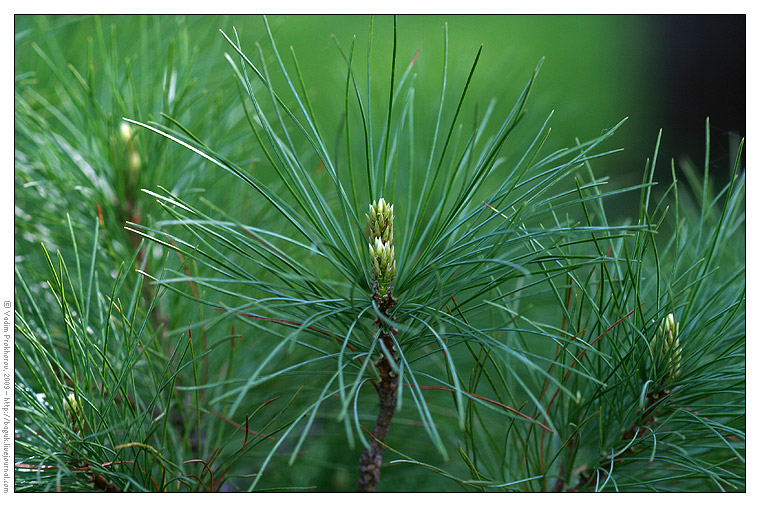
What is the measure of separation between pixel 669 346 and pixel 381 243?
158 mm

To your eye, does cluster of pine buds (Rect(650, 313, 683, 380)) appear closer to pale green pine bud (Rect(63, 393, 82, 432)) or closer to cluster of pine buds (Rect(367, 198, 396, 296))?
cluster of pine buds (Rect(367, 198, 396, 296))

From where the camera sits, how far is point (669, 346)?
0.29 meters

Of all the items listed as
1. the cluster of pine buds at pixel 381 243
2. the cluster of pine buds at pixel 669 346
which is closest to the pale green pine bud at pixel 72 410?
the cluster of pine buds at pixel 381 243

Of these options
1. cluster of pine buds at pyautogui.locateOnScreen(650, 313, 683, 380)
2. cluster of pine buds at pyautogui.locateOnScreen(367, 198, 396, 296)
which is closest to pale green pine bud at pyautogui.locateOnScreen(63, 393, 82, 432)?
cluster of pine buds at pyautogui.locateOnScreen(367, 198, 396, 296)

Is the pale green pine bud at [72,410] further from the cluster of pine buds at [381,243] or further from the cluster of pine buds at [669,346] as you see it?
the cluster of pine buds at [669,346]

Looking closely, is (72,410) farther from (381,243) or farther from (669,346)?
(669,346)

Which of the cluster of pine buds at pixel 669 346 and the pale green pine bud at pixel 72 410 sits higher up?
the cluster of pine buds at pixel 669 346

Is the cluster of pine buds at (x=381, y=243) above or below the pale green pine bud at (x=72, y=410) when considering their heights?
above

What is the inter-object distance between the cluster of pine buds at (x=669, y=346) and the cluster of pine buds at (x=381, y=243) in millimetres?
141

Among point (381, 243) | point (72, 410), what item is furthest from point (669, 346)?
point (72, 410)

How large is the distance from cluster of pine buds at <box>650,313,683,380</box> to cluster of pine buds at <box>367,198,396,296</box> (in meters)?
0.14

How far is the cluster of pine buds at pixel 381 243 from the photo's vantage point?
263 mm

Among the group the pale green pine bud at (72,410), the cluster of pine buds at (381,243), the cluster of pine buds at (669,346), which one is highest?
the cluster of pine buds at (381,243)
